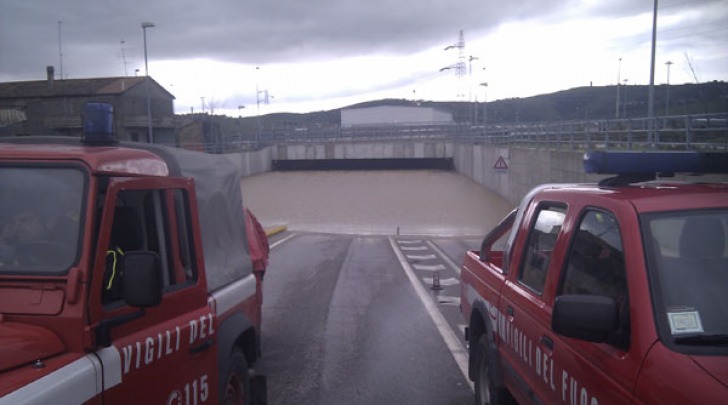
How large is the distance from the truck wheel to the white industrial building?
11367 centimetres

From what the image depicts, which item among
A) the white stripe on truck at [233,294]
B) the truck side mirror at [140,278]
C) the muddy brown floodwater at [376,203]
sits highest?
the truck side mirror at [140,278]

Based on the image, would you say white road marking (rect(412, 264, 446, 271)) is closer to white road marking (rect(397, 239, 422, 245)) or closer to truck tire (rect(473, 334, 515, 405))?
white road marking (rect(397, 239, 422, 245))

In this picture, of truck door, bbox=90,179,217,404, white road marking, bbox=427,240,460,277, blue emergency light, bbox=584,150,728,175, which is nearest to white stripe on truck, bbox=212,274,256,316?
truck door, bbox=90,179,217,404

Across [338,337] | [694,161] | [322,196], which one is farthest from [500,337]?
[322,196]

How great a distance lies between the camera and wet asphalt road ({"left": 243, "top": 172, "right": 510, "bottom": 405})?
670cm

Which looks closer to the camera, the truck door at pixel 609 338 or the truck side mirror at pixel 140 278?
the truck door at pixel 609 338

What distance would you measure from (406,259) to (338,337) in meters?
9.37

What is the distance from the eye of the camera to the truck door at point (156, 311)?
3.20m

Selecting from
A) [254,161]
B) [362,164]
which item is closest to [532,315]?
[254,161]

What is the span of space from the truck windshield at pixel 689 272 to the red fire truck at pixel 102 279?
2.26 metres

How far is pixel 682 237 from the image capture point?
317 centimetres

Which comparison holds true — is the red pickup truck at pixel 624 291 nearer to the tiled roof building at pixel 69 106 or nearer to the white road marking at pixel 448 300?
the tiled roof building at pixel 69 106

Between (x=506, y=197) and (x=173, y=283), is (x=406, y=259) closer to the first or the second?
(x=173, y=283)

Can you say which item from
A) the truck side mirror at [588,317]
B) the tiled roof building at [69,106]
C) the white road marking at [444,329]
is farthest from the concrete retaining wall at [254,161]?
the truck side mirror at [588,317]
